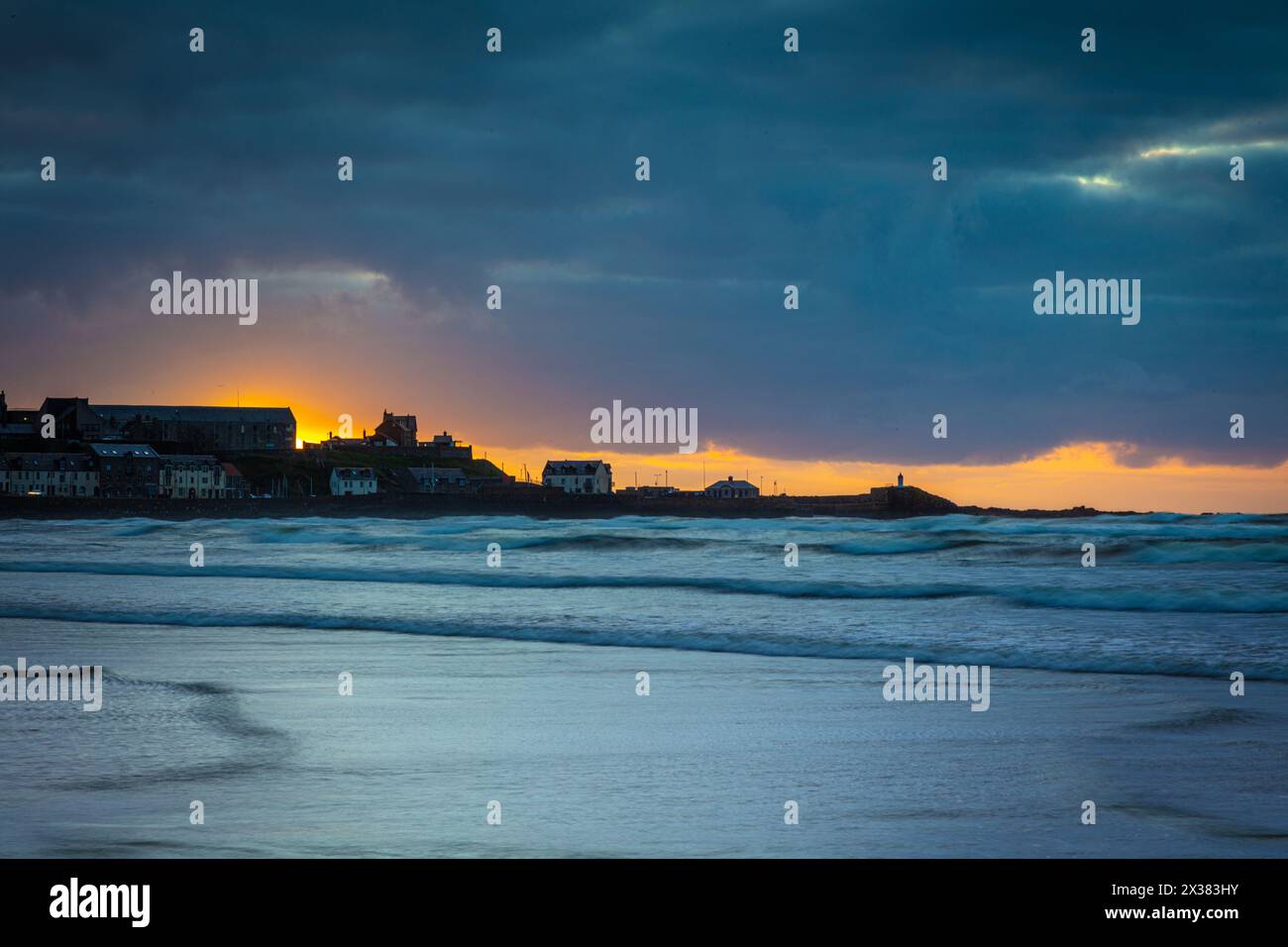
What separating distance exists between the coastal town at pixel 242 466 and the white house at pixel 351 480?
4.8 inches

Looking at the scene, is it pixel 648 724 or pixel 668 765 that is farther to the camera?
pixel 648 724

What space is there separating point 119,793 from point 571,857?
3133mm

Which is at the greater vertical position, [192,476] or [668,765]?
[192,476]

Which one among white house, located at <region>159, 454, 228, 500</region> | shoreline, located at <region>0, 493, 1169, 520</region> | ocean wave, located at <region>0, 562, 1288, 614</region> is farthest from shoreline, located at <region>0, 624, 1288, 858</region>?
white house, located at <region>159, 454, 228, 500</region>

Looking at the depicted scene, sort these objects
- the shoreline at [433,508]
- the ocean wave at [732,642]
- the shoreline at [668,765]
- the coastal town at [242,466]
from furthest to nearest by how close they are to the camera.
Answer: the coastal town at [242,466], the shoreline at [433,508], the ocean wave at [732,642], the shoreline at [668,765]

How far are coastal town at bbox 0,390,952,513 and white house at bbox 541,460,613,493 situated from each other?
0.41ft

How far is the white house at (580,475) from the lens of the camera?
152125mm

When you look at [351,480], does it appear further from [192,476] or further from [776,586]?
[776,586]

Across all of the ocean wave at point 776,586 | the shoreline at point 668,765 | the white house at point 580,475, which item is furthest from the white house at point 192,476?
the shoreline at point 668,765

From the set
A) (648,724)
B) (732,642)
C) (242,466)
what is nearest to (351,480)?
(242,466)

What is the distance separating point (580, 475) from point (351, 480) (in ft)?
91.5

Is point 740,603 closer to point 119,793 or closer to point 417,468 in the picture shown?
point 119,793

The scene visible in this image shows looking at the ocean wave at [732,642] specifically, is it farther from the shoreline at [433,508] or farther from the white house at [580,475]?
the white house at [580,475]

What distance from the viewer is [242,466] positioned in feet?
496
